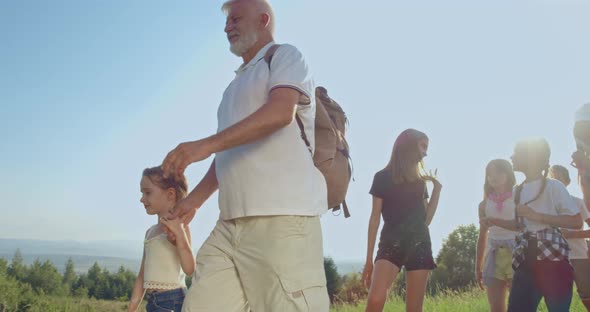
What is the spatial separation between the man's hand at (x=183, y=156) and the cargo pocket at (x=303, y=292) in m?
0.67

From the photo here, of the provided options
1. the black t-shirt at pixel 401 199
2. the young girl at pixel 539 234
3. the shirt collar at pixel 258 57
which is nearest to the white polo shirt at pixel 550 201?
the young girl at pixel 539 234

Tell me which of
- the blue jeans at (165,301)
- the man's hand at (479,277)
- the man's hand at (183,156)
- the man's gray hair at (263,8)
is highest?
the man's gray hair at (263,8)

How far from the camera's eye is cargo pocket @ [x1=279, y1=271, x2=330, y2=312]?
2.79m

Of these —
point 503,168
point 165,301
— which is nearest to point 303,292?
point 165,301

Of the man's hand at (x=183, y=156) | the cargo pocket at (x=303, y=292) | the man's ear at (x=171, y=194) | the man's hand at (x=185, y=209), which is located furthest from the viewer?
the man's ear at (x=171, y=194)

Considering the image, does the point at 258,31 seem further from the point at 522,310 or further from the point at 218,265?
the point at 522,310

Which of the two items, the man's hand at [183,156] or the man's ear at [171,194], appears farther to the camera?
the man's ear at [171,194]

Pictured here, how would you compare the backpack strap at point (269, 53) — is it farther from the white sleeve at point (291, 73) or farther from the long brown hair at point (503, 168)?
the long brown hair at point (503, 168)

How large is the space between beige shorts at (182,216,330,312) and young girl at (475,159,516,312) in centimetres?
375

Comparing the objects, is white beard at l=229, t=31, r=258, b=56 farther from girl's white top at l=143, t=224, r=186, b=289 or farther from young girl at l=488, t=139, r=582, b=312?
young girl at l=488, t=139, r=582, b=312

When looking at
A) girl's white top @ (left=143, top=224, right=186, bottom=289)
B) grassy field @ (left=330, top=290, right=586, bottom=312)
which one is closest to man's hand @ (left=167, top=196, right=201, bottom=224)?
girl's white top @ (left=143, top=224, right=186, bottom=289)

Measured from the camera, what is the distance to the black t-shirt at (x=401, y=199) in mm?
5770

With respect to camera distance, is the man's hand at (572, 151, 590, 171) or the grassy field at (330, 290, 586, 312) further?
the grassy field at (330, 290, 586, 312)

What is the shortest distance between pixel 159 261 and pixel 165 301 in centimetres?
28
